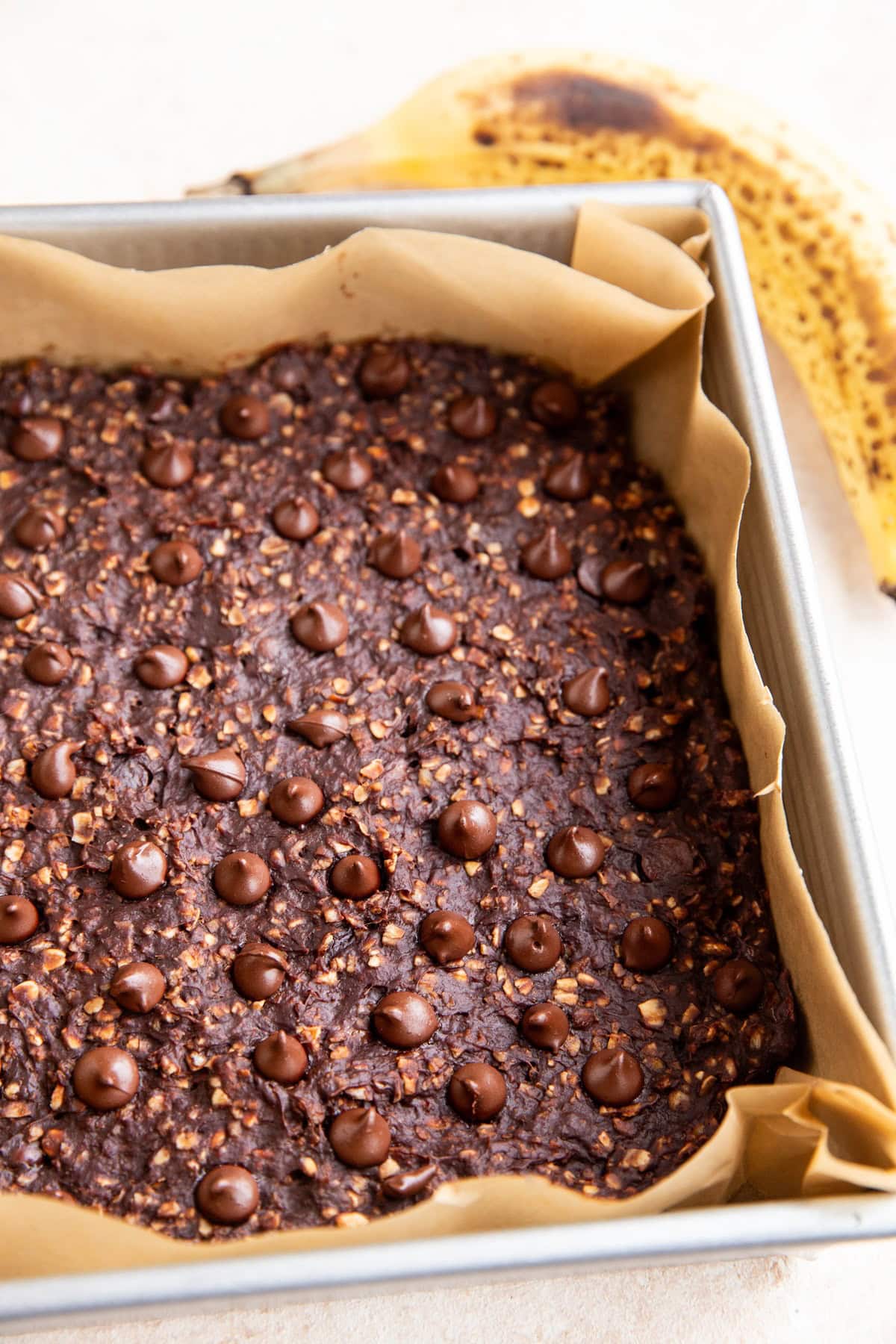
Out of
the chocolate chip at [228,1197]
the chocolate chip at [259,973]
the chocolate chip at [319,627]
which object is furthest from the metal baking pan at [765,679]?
the chocolate chip at [319,627]

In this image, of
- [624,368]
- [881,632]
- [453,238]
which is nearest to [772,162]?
[624,368]

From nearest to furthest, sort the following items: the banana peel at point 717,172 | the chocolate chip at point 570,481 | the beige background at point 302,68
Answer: the chocolate chip at point 570,481 < the banana peel at point 717,172 < the beige background at point 302,68

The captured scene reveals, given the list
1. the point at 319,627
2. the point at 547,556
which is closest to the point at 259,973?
the point at 319,627

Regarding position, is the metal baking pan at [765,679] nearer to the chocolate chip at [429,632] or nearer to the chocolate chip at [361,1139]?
the chocolate chip at [361,1139]

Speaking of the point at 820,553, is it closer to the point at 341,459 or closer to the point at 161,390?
the point at 341,459

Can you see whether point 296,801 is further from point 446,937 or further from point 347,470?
point 347,470

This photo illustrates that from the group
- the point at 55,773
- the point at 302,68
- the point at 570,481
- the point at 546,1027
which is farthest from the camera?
Answer: the point at 302,68

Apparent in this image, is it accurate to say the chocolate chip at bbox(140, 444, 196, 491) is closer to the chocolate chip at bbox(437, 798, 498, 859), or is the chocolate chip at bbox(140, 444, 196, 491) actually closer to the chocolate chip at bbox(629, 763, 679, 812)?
the chocolate chip at bbox(437, 798, 498, 859)
